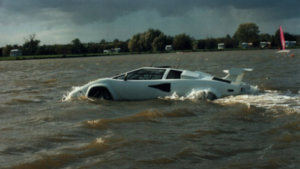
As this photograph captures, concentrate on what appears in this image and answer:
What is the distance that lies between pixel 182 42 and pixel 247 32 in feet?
142

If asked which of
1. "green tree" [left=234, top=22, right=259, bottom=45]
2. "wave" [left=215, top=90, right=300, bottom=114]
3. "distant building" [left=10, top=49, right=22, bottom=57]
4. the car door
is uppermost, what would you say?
"green tree" [left=234, top=22, right=259, bottom=45]

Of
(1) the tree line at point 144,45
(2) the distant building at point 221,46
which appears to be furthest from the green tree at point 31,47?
(2) the distant building at point 221,46

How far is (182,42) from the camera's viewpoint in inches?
5108

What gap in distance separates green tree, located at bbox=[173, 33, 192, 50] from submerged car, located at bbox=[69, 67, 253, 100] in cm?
12028

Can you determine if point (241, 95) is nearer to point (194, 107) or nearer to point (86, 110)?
point (194, 107)

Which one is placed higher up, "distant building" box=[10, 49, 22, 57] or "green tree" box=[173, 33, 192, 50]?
"green tree" box=[173, 33, 192, 50]

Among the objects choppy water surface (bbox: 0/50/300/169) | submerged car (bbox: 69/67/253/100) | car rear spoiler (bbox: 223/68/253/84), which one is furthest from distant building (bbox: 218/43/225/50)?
car rear spoiler (bbox: 223/68/253/84)

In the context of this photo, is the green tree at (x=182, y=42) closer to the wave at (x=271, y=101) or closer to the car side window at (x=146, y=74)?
the car side window at (x=146, y=74)

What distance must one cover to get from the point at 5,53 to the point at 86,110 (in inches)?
4842

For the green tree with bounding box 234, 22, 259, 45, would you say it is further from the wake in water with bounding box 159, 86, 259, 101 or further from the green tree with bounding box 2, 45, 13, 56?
the wake in water with bounding box 159, 86, 259, 101

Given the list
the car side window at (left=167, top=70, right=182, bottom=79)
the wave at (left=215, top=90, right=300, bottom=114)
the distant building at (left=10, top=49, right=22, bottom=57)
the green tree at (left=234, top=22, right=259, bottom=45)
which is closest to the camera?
the wave at (left=215, top=90, right=300, bottom=114)

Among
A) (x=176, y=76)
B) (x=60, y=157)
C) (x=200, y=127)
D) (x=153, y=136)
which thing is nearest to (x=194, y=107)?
(x=176, y=76)

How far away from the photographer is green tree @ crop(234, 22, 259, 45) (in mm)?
155625

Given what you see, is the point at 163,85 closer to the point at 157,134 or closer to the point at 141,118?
the point at 141,118
